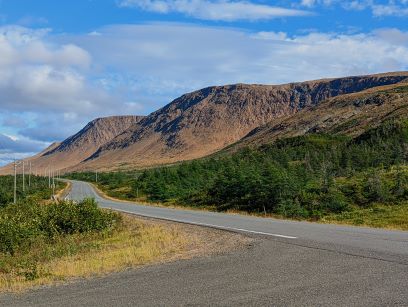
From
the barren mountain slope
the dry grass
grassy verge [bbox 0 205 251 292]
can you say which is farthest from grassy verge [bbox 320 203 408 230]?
the barren mountain slope

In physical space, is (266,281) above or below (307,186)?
below

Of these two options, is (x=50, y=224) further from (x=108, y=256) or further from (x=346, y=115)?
(x=346, y=115)

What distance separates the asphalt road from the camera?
728 cm

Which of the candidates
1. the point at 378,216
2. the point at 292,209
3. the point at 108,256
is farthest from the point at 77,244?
the point at 292,209

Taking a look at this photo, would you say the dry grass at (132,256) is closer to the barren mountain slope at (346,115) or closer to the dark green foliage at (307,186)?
A: the dark green foliage at (307,186)

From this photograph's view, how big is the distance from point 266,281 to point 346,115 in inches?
6244

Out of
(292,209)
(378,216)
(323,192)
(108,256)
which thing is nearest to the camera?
(108,256)

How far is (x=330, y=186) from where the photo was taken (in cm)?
4197

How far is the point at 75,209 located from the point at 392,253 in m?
18.8

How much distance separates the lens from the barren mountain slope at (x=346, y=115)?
13288 centimetres

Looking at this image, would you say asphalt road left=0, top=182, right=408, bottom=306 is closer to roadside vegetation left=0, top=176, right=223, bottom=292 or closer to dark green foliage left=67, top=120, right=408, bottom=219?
roadside vegetation left=0, top=176, right=223, bottom=292

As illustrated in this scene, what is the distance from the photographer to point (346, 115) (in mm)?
160125

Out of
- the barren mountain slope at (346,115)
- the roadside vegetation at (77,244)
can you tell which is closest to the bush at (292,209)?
the roadside vegetation at (77,244)

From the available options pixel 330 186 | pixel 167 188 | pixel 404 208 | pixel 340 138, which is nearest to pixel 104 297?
pixel 404 208
